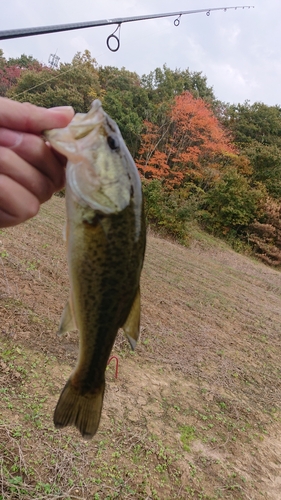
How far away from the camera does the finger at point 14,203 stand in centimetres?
140

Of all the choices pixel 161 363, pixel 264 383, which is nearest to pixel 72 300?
pixel 161 363

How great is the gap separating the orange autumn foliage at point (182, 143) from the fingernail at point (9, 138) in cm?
2489

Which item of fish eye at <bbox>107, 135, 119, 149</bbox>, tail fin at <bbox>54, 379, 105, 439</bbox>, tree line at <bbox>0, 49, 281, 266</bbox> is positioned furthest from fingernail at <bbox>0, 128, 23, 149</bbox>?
tree line at <bbox>0, 49, 281, 266</bbox>

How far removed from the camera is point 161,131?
27.8 metres

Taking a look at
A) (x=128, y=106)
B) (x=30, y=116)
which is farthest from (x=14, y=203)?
(x=128, y=106)

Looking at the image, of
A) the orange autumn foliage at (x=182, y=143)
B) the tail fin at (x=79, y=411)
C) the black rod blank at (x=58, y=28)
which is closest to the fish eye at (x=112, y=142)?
the tail fin at (x=79, y=411)

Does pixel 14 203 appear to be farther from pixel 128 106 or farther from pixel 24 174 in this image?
pixel 128 106

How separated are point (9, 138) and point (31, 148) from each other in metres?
0.09

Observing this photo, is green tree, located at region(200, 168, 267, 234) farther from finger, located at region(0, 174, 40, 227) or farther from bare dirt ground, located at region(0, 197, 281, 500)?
finger, located at region(0, 174, 40, 227)

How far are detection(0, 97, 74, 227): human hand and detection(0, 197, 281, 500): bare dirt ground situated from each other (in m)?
2.67

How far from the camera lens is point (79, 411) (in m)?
1.42

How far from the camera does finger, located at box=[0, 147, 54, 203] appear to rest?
138cm

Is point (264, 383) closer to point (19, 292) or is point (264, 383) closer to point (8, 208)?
point (19, 292)

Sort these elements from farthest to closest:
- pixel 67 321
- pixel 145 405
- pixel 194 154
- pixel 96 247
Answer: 1. pixel 194 154
2. pixel 145 405
3. pixel 67 321
4. pixel 96 247
